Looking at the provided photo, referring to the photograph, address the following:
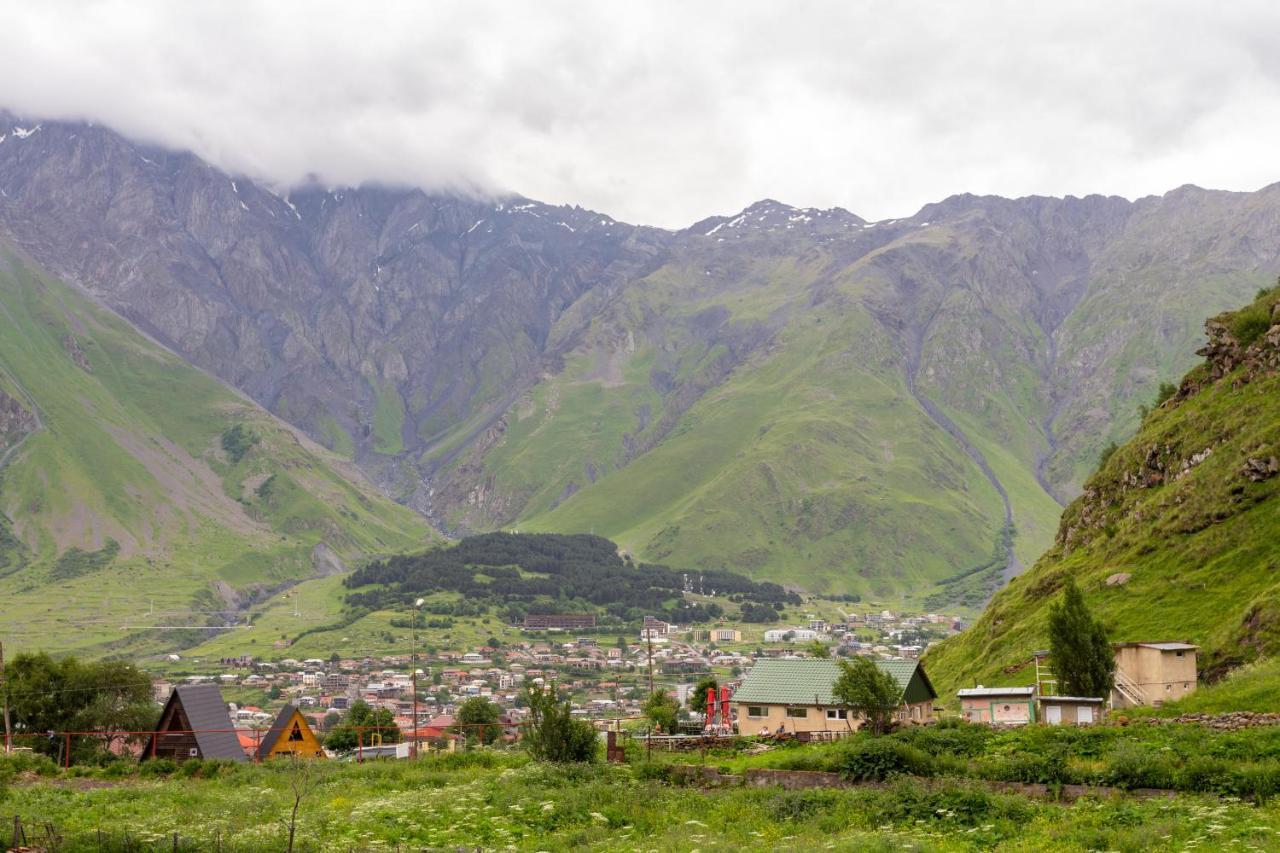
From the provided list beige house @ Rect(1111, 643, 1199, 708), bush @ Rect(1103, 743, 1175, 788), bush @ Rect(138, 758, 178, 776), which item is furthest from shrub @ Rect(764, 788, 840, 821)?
bush @ Rect(138, 758, 178, 776)

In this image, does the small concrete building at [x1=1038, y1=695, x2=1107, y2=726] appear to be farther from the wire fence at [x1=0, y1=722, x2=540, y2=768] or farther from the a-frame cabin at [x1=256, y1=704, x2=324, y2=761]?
the a-frame cabin at [x1=256, y1=704, x2=324, y2=761]

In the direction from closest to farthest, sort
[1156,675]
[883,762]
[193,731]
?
1. [883,762]
2. [1156,675]
3. [193,731]

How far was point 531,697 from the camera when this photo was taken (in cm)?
5166

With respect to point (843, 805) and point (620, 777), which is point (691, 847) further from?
point (620, 777)

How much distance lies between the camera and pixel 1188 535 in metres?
86.7

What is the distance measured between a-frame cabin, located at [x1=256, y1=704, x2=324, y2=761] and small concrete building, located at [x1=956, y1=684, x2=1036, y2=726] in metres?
47.4

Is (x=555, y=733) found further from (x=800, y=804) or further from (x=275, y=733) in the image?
(x=275, y=733)

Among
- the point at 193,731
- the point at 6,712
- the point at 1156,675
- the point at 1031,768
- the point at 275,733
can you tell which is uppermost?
the point at 1156,675

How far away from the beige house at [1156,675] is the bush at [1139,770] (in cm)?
2922

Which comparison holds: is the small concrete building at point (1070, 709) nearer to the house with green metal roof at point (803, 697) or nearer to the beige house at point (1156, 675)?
the beige house at point (1156, 675)

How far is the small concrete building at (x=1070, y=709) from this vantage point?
58.6 metres

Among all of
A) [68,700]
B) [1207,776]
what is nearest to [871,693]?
[1207,776]

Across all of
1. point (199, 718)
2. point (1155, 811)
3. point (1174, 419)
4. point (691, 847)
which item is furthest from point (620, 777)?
point (1174, 419)

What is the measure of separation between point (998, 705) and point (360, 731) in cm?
4932
